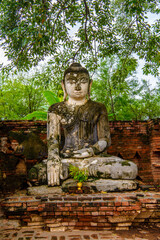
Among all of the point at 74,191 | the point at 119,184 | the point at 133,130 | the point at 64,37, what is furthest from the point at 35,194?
the point at 64,37

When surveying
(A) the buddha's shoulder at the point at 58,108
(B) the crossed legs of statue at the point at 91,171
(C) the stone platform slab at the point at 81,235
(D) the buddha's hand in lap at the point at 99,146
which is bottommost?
(C) the stone platform slab at the point at 81,235

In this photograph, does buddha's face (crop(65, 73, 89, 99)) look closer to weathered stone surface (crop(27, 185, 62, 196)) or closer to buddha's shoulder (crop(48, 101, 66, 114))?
buddha's shoulder (crop(48, 101, 66, 114))

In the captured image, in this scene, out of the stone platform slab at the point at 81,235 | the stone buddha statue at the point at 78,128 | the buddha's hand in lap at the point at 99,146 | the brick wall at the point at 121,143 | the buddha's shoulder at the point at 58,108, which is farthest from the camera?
the brick wall at the point at 121,143

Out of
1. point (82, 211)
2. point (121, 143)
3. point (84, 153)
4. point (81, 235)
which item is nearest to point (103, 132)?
point (84, 153)

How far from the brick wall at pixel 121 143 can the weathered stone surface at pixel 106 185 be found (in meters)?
1.99

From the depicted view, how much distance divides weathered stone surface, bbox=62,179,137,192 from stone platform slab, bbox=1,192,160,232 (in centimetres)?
37

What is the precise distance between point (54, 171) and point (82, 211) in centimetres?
89

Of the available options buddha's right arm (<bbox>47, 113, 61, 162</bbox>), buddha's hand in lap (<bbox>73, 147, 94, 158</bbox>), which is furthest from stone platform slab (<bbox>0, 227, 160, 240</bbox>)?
buddha's right arm (<bbox>47, 113, 61, 162</bbox>)

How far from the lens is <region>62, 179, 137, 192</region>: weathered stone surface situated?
332cm

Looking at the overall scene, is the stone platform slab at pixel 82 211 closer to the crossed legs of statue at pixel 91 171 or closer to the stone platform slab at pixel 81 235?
the stone platform slab at pixel 81 235

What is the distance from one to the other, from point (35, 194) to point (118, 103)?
1366 centimetres

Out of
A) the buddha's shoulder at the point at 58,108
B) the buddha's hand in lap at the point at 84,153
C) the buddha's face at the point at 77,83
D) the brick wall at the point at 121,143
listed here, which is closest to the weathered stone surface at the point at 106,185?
the buddha's hand in lap at the point at 84,153

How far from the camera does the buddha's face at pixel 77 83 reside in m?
4.31

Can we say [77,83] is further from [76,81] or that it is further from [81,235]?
[81,235]
